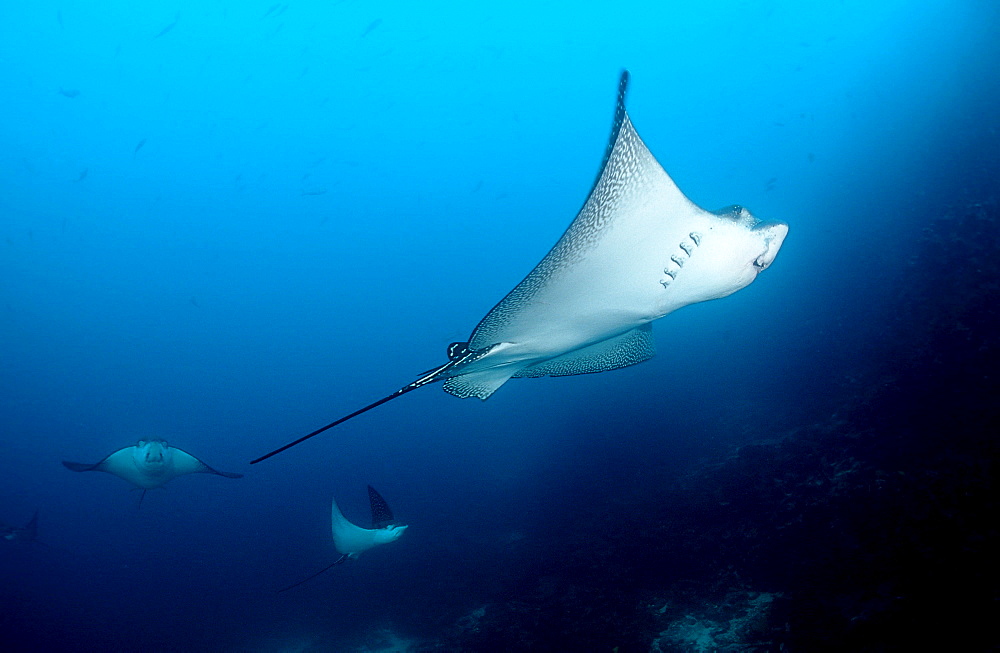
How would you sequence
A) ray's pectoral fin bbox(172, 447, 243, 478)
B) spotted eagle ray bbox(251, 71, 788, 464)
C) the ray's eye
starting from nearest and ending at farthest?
spotted eagle ray bbox(251, 71, 788, 464) < the ray's eye < ray's pectoral fin bbox(172, 447, 243, 478)

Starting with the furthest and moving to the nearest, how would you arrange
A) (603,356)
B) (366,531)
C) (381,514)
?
(381,514) → (366,531) → (603,356)

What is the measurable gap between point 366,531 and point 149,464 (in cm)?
404

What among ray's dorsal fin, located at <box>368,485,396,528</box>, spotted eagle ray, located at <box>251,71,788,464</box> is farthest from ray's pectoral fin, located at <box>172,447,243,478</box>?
spotted eagle ray, located at <box>251,71,788,464</box>

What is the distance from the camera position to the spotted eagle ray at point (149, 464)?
7543 millimetres

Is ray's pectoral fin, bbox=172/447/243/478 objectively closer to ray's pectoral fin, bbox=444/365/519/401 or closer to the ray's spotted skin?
the ray's spotted skin

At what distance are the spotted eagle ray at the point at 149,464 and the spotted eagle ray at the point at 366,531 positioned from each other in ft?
5.93

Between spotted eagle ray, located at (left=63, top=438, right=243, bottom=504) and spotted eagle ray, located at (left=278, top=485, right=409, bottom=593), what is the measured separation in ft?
5.93

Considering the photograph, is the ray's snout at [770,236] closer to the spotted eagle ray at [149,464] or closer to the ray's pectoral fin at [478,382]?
the ray's pectoral fin at [478,382]

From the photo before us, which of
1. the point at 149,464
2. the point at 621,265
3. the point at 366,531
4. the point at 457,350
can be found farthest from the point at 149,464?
the point at 621,265

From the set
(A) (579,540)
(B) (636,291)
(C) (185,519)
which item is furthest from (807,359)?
(C) (185,519)

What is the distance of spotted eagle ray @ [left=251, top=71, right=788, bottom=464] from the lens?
7.94 feet

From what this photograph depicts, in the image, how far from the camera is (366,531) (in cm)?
710

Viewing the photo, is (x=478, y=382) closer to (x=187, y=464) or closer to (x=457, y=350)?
(x=457, y=350)

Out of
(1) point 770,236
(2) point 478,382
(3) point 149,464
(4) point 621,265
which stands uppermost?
(3) point 149,464
